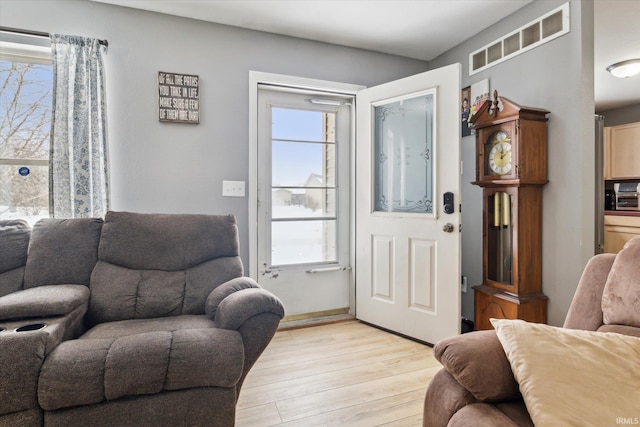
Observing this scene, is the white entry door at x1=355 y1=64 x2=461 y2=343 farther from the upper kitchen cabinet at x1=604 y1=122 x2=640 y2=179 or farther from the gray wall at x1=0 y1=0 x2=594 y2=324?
the upper kitchen cabinet at x1=604 y1=122 x2=640 y2=179

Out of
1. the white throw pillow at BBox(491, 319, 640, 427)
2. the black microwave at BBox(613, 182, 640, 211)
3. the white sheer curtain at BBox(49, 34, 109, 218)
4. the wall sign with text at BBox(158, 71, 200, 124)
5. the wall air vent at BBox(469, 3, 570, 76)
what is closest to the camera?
the white throw pillow at BBox(491, 319, 640, 427)

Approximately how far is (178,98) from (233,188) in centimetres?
80

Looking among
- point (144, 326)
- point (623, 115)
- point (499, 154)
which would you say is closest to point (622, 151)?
point (623, 115)

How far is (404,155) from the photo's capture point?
9.05 ft

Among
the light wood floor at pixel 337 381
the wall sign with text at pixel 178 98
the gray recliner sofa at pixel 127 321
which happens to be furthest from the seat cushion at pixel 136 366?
the wall sign with text at pixel 178 98

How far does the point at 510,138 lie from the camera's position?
2166mm

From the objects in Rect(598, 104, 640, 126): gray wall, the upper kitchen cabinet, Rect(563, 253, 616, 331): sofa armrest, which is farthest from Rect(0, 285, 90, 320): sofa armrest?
Rect(598, 104, 640, 126): gray wall

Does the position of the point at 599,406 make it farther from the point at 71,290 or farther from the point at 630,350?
the point at 71,290

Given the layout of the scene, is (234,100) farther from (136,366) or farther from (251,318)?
(136,366)

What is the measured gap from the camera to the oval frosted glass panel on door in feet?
8.54

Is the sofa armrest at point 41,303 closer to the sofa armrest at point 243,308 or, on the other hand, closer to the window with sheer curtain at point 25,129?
the sofa armrest at point 243,308

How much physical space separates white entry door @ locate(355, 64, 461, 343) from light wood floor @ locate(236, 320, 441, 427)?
0.94 feet

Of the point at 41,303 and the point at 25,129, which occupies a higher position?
the point at 25,129

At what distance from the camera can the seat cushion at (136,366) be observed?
1.23 m
